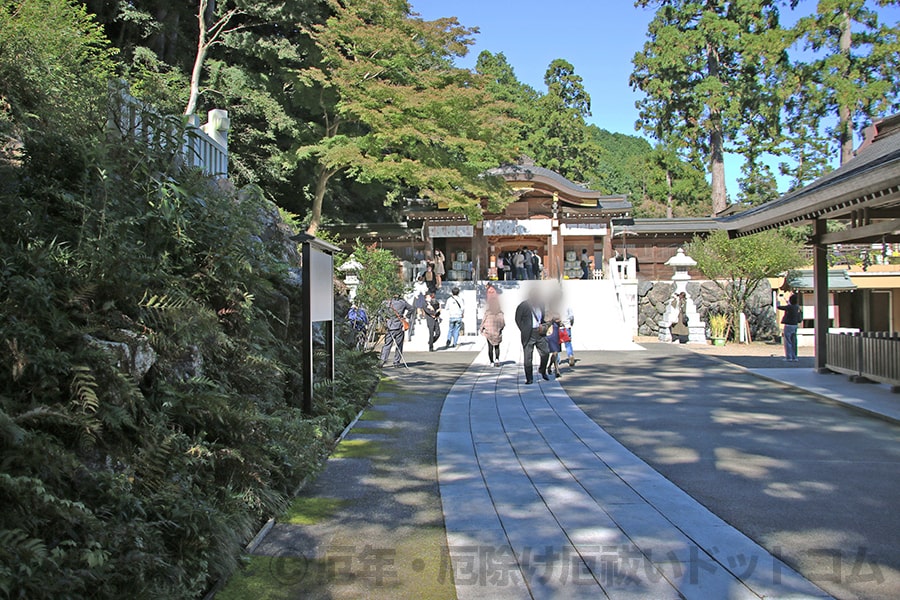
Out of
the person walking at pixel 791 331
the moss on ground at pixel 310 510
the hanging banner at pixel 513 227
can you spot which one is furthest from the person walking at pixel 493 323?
the hanging banner at pixel 513 227

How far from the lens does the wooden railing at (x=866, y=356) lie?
967 cm

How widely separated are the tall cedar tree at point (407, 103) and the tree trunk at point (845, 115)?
1721cm

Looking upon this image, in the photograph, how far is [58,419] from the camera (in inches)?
118

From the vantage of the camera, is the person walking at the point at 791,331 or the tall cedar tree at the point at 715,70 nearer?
the person walking at the point at 791,331

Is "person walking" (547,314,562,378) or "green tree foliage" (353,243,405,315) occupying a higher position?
"green tree foliage" (353,243,405,315)

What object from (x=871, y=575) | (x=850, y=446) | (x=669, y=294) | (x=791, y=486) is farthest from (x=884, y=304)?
(x=871, y=575)

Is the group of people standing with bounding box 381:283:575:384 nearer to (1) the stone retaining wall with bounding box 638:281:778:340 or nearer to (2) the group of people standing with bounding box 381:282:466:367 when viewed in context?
(2) the group of people standing with bounding box 381:282:466:367

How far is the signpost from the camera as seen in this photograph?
630cm

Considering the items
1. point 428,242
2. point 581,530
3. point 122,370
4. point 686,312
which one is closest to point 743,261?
point 686,312

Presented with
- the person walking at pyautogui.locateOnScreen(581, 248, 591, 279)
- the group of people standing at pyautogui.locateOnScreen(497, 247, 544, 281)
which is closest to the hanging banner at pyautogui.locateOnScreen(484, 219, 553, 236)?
the group of people standing at pyautogui.locateOnScreen(497, 247, 544, 281)

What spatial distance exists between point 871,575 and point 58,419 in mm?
4186

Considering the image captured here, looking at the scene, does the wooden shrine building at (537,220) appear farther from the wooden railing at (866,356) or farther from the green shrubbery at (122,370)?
the green shrubbery at (122,370)

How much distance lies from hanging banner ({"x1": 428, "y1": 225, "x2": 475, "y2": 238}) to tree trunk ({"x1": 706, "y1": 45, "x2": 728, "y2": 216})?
39.3 ft

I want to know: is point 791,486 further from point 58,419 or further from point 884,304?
point 884,304
